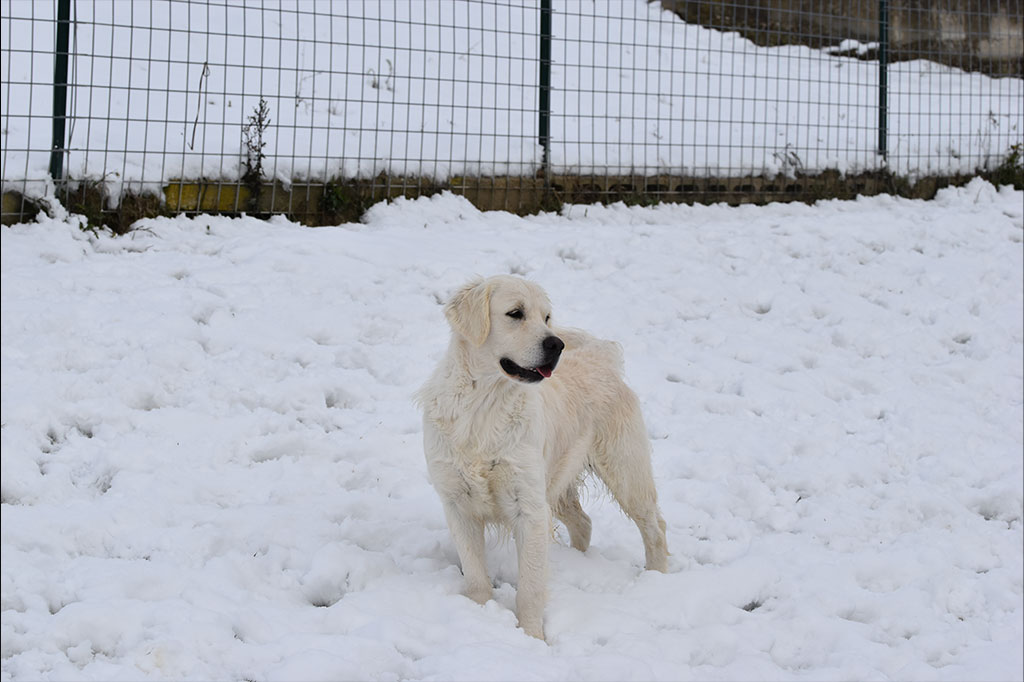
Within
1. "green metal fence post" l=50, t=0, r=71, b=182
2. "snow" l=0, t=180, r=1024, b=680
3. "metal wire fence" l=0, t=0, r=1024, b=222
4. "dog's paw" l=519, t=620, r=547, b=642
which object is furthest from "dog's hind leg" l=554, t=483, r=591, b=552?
"green metal fence post" l=50, t=0, r=71, b=182

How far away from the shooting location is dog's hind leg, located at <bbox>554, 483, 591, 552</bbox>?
4.14 metres

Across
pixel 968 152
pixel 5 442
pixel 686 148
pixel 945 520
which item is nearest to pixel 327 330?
pixel 5 442

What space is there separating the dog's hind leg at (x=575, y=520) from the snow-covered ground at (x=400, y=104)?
12.2 ft

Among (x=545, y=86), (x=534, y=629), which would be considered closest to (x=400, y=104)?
(x=545, y=86)

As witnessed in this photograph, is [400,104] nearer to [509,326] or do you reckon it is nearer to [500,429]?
[509,326]

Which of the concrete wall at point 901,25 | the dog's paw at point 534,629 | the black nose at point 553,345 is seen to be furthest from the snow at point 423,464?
the concrete wall at point 901,25

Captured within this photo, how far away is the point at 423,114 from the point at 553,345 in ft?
14.4

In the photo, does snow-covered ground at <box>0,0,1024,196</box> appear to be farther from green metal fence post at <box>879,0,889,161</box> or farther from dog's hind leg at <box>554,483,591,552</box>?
dog's hind leg at <box>554,483,591,552</box>

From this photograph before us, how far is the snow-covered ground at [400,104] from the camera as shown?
21.6 ft

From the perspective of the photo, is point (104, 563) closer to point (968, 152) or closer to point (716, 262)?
point (716, 262)

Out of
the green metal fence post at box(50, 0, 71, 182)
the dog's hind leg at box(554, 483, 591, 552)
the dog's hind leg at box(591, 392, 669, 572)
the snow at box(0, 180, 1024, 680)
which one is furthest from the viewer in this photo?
the green metal fence post at box(50, 0, 71, 182)

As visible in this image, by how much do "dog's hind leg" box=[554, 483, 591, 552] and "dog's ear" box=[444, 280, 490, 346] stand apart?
94 centimetres

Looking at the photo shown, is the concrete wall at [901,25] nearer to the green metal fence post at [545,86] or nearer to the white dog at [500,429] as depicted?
the green metal fence post at [545,86]

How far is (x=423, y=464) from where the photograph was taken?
4.55m
